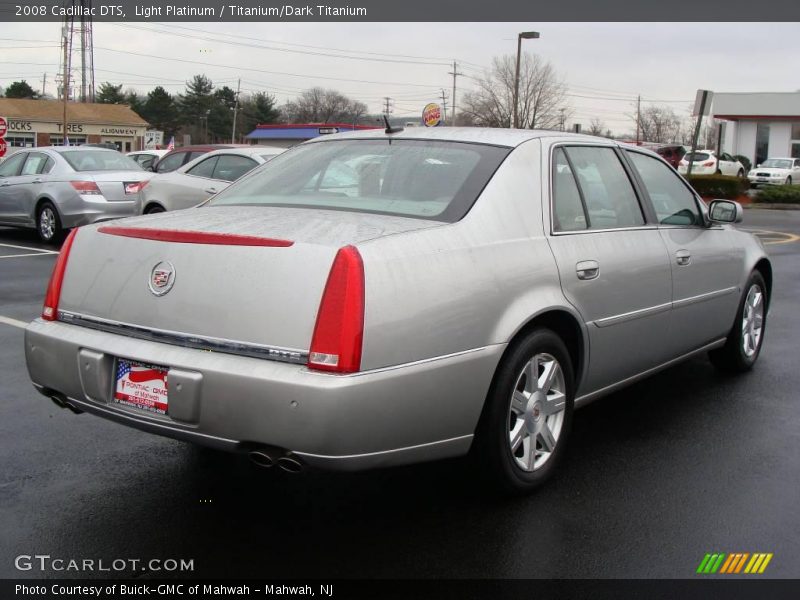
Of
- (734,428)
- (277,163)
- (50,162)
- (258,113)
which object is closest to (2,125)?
(50,162)

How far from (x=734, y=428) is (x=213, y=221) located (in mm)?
3111

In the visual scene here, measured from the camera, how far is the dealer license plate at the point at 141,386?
3238 millimetres

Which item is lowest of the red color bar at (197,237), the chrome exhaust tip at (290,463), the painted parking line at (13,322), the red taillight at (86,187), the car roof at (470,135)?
the painted parking line at (13,322)

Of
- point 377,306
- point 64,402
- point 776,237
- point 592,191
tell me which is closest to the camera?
point 377,306

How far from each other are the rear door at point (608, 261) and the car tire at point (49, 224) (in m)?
10.3

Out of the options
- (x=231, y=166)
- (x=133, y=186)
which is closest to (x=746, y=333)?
(x=231, y=166)

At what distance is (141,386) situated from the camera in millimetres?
3291

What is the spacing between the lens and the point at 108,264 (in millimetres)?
3574

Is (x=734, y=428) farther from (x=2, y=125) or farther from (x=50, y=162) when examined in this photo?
(x=2, y=125)

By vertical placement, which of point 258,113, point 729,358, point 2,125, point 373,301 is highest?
point 258,113

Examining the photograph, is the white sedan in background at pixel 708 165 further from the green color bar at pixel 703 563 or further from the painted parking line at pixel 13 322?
the green color bar at pixel 703 563

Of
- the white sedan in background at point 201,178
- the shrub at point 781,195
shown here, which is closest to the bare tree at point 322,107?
the shrub at point 781,195

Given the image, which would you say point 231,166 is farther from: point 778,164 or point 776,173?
point 778,164

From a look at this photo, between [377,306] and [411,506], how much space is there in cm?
109
